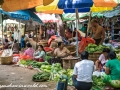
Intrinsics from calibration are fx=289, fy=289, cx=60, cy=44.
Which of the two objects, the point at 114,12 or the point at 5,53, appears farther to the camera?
the point at 114,12

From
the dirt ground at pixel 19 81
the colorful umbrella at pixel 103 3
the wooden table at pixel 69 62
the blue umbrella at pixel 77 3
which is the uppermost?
the colorful umbrella at pixel 103 3

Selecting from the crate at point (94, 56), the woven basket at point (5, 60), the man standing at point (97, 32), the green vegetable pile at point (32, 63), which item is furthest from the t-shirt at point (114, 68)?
the woven basket at point (5, 60)

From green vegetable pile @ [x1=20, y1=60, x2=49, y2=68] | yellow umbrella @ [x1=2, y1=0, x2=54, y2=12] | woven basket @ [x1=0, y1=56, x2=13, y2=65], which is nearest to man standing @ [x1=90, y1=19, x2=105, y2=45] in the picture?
green vegetable pile @ [x1=20, y1=60, x2=49, y2=68]

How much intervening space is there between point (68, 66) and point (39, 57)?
2.71 meters

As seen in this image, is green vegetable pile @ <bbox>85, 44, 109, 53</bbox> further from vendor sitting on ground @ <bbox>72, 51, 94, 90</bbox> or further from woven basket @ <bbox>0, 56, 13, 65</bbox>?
woven basket @ <bbox>0, 56, 13, 65</bbox>

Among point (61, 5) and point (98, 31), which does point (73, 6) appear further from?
point (98, 31)

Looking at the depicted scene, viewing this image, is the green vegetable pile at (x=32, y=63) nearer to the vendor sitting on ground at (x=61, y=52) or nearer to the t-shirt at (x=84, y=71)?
the vendor sitting on ground at (x=61, y=52)

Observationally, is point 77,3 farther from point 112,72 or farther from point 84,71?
point 84,71

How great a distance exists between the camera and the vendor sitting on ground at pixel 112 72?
24.8 feet

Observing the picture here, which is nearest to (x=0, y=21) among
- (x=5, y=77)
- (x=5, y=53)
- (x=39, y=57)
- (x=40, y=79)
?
(x=5, y=53)

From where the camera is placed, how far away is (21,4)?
8.75 metres

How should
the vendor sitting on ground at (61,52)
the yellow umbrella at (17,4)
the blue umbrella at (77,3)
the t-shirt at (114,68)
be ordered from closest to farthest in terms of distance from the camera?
the t-shirt at (114,68), the yellow umbrella at (17,4), the blue umbrella at (77,3), the vendor sitting on ground at (61,52)

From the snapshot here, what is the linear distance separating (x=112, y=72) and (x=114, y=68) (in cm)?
14

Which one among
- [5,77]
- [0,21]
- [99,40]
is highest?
[0,21]
